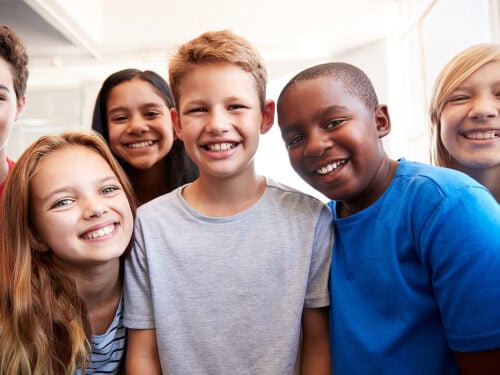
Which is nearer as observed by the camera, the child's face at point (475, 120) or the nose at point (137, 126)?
the child's face at point (475, 120)

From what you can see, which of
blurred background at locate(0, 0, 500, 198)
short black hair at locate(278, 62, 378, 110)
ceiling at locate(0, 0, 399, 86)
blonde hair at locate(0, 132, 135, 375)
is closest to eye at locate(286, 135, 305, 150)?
short black hair at locate(278, 62, 378, 110)

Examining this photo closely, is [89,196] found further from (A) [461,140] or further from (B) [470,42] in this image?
(B) [470,42]

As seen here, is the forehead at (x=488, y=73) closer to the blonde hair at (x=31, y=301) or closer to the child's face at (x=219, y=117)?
the child's face at (x=219, y=117)

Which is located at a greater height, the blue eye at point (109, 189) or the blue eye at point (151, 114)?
the blue eye at point (151, 114)

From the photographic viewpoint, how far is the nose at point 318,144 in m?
0.99

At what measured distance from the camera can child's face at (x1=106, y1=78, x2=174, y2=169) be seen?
1.61 meters

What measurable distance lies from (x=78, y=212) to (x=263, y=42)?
346cm

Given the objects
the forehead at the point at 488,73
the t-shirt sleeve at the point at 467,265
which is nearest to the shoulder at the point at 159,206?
the t-shirt sleeve at the point at 467,265

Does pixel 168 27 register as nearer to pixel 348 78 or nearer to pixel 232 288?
pixel 348 78

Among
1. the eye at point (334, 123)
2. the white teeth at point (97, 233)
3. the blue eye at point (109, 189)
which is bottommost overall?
the white teeth at point (97, 233)

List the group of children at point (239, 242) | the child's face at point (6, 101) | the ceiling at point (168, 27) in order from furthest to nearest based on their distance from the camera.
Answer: the ceiling at point (168, 27), the child's face at point (6, 101), the group of children at point (239, 242)

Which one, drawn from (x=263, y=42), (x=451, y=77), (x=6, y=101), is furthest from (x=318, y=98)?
(x=263, y=42)

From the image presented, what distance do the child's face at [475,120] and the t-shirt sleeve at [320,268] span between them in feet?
1.49

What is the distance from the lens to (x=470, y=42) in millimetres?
2434
